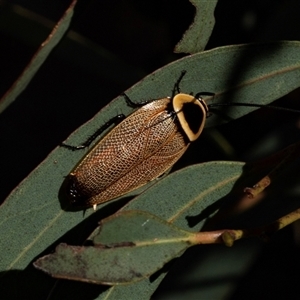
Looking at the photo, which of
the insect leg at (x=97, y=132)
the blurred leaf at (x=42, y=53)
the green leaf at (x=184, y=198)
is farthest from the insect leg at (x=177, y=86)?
the blurred leaf at (x=42, y=53)

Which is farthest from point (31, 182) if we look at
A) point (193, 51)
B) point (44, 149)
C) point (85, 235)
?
point (44, 149)

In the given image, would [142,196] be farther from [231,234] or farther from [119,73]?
[119,73]

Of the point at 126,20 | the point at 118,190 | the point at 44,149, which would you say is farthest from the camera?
the point at 126,20

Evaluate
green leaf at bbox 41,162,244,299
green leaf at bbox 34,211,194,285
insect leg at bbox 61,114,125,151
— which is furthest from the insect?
green leaf at bbox 34,211,194,285

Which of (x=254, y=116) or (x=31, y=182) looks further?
(x=254, y=116)

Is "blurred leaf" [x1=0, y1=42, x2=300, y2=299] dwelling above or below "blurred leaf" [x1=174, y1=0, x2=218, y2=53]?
below

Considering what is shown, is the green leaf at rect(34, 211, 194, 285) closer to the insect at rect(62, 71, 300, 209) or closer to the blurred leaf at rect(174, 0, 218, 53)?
the insect at rect(62, 71, 300, 209)

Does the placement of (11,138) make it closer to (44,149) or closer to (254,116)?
(44,149)

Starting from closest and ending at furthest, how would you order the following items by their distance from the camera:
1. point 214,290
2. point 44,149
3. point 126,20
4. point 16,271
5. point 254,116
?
point 16,271, point 214,290, point 254,116, point 44,149, point 126,20
